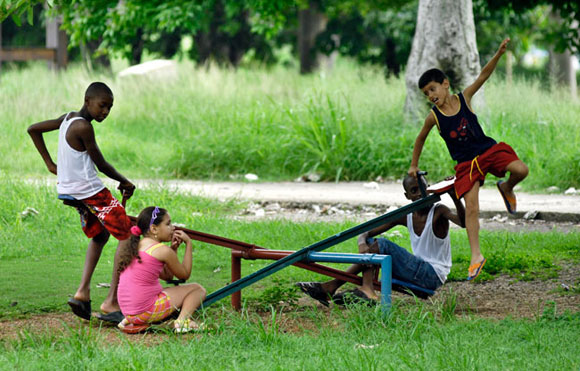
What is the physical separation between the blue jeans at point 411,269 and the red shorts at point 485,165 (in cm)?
50

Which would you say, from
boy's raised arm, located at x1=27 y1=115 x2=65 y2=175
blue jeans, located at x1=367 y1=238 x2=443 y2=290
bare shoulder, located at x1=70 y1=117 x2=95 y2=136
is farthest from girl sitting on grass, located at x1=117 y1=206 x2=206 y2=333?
blue jeans, located at x1=367 y1=238 x2=443 y2=290

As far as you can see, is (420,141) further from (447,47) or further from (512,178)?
(447,47)

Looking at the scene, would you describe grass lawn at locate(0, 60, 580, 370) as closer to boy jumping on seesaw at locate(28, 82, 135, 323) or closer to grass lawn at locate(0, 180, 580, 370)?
grass lawn at locate(0, 180, 580, 370)

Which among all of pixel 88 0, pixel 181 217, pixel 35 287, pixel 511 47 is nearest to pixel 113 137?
pixel 88 0

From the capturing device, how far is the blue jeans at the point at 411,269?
17.3 ft

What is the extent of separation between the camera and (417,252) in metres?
5.50

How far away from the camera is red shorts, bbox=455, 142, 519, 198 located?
17.2 feet

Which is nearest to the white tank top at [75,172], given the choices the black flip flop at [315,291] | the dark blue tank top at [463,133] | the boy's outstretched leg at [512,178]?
the black flip flop at [315,291]

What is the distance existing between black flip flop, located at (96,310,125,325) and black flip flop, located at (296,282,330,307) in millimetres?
1161

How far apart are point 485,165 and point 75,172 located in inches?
102

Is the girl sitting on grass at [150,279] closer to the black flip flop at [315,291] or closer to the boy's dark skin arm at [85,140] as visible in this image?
the boy's dark skin arm at [85,140]

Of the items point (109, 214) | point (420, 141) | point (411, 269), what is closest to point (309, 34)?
point (420, 141)

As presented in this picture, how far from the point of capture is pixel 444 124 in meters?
5.43

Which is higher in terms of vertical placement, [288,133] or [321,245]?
[321,245]
